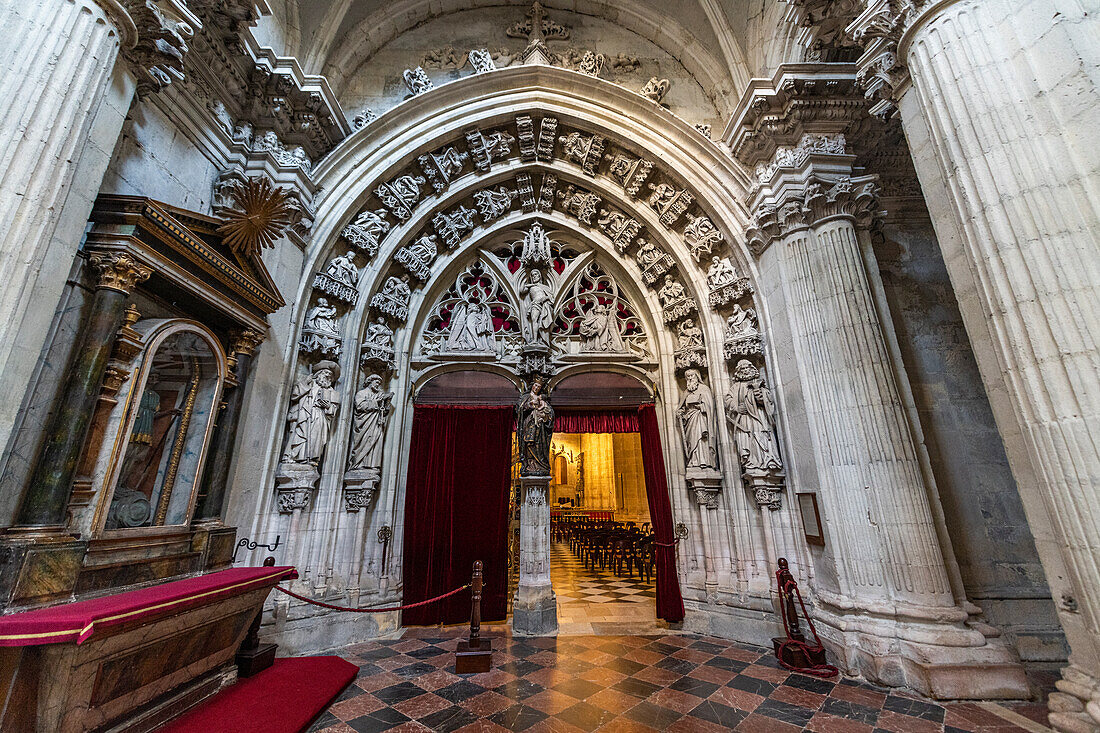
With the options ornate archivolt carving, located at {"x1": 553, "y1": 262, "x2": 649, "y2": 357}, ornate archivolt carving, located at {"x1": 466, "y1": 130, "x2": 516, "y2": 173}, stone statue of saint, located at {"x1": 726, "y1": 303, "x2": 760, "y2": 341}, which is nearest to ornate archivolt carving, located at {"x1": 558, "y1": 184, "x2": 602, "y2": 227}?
ornate archivolt carving, located at {"x1": 553, "y1": 262, "x2": 649, "y2": 357}

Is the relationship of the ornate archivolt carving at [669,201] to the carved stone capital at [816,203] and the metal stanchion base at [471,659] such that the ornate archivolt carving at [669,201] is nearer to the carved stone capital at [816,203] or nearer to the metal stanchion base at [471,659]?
the carved stone capital at [816,203]

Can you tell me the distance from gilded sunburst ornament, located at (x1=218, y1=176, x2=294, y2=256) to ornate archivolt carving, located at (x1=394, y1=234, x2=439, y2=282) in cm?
177

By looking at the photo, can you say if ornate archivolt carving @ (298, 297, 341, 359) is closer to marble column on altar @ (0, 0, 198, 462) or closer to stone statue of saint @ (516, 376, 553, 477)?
marble column on altar @ (0, 0, 198, 462)

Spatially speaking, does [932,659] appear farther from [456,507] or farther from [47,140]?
[47,140]

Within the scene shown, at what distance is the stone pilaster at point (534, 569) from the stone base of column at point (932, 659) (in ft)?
9.05

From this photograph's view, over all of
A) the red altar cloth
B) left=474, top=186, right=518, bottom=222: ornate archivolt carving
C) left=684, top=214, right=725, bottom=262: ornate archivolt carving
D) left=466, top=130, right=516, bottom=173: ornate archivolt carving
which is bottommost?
the red altar cloth

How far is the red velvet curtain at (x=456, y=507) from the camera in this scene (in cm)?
513

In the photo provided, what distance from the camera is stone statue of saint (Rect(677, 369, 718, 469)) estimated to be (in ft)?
16.6

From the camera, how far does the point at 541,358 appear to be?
Result: 5922 mm

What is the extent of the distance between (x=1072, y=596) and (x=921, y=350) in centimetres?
306

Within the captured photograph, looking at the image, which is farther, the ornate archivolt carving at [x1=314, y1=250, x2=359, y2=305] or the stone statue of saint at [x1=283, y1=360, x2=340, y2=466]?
the ornate archivolt carving at [x1=314, y1=250, x2=359, y2=305]

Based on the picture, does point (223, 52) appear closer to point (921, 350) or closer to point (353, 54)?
point (353, 54)

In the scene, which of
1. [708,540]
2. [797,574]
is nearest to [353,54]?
[708,540]

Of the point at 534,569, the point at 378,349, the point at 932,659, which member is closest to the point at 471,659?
the point at 534,569
